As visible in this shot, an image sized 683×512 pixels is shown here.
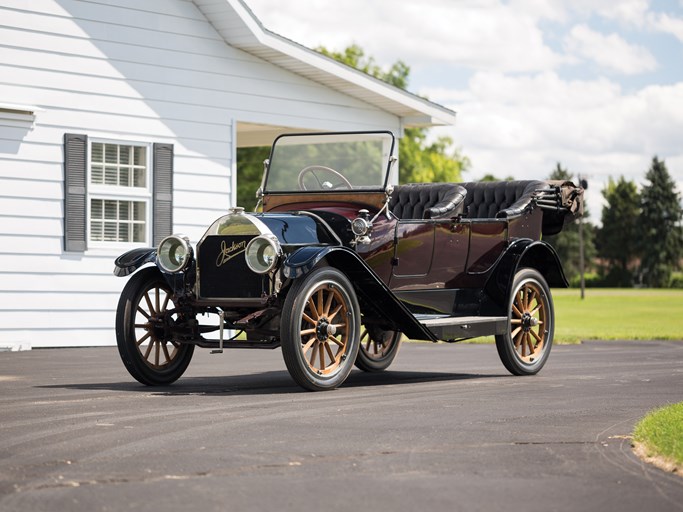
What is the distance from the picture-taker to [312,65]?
17312 mm

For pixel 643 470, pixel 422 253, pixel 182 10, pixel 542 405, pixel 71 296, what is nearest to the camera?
pixel 643 470

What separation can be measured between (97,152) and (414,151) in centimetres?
5677

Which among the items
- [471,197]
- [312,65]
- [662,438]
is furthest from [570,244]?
[662,438]

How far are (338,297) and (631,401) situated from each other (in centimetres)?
235

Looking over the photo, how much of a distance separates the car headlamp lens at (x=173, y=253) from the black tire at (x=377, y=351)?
2.26 meters

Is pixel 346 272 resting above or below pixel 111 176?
below

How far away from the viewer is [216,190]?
1689 centimetres

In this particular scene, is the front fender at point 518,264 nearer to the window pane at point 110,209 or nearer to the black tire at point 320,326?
the black tire at point 320,326

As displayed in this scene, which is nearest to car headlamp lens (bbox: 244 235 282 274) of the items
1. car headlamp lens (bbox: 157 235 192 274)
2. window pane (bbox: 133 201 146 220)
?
car headlamp lens (bbox: 157 235 192 274)

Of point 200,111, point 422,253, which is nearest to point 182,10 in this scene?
point 200,111

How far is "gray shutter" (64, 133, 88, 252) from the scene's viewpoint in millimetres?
15016

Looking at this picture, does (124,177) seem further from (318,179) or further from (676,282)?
(676,282)

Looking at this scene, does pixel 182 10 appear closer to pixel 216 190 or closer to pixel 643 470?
pixel 216 190

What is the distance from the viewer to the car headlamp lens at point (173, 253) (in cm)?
951
